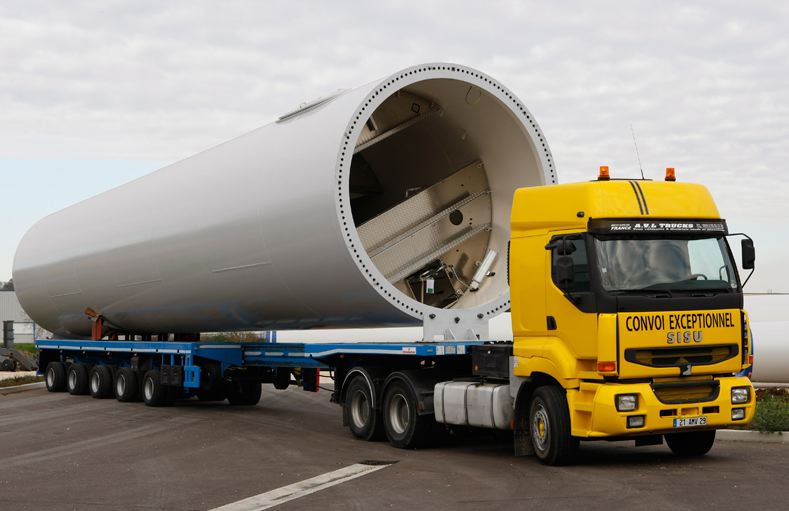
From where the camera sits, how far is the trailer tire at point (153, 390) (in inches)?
816

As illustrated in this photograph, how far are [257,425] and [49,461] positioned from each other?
4.70 m

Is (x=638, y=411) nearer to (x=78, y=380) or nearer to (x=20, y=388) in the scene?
(x=78, y=380)

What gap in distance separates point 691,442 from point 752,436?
78.5 inches

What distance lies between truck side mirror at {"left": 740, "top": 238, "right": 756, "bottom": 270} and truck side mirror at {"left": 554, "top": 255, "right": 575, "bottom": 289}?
5.85 ft

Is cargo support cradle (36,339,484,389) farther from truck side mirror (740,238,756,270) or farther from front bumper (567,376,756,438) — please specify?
truck side mirror (740,238,756,270)

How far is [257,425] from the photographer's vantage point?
1711cm

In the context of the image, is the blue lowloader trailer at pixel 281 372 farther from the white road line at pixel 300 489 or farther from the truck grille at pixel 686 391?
the truck grille at pixel 686 391

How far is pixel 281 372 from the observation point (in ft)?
59.2

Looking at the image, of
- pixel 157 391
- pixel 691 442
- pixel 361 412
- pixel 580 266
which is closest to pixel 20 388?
pixel 157 391

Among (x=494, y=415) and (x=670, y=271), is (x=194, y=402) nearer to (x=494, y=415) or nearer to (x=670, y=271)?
(x=494, y=415)

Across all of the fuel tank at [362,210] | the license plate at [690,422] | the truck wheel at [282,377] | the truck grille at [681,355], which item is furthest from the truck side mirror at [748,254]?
the truck wheel at [282,377]

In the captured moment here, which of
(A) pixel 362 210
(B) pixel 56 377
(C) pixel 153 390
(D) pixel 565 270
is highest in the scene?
(A) pixel 362 210

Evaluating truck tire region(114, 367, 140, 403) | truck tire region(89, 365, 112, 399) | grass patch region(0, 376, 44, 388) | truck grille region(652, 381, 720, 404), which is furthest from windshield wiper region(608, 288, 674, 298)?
grass patch region(0, 376, 44, 388)

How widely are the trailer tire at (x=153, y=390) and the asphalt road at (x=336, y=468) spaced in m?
3.53
